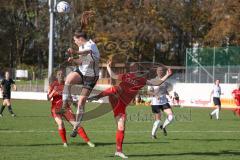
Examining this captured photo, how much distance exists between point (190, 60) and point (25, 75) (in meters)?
21.5

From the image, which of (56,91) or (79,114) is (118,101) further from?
(56,91)

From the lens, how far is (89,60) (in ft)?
44.2

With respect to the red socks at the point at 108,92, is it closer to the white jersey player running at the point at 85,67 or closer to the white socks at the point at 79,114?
the white jersey player running at the point at 85,67

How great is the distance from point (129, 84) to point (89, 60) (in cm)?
127

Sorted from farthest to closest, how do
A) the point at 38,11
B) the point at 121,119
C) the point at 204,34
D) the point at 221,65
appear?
the point at 38,11, the point at 204,34, the point at 221,65, the point at 121,119

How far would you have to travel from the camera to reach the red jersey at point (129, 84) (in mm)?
14023

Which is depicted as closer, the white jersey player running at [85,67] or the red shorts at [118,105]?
the white jersey player running at [85,67]

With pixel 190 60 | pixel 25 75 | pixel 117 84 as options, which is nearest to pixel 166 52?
pixel 25 75

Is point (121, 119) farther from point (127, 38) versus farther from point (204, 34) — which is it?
point (204, 34)

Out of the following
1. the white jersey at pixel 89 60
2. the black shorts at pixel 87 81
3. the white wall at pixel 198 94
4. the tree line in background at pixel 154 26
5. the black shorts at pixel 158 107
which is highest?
the tree line in background at pixel 154 26

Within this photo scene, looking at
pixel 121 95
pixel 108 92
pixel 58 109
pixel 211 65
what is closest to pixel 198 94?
pixel 211 65

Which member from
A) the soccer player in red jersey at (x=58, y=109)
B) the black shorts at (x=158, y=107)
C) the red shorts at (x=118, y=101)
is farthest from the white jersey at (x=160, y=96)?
the red shorts at (x=118, y=101)

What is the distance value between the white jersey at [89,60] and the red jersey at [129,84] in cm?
77

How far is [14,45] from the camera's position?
8581 cm
